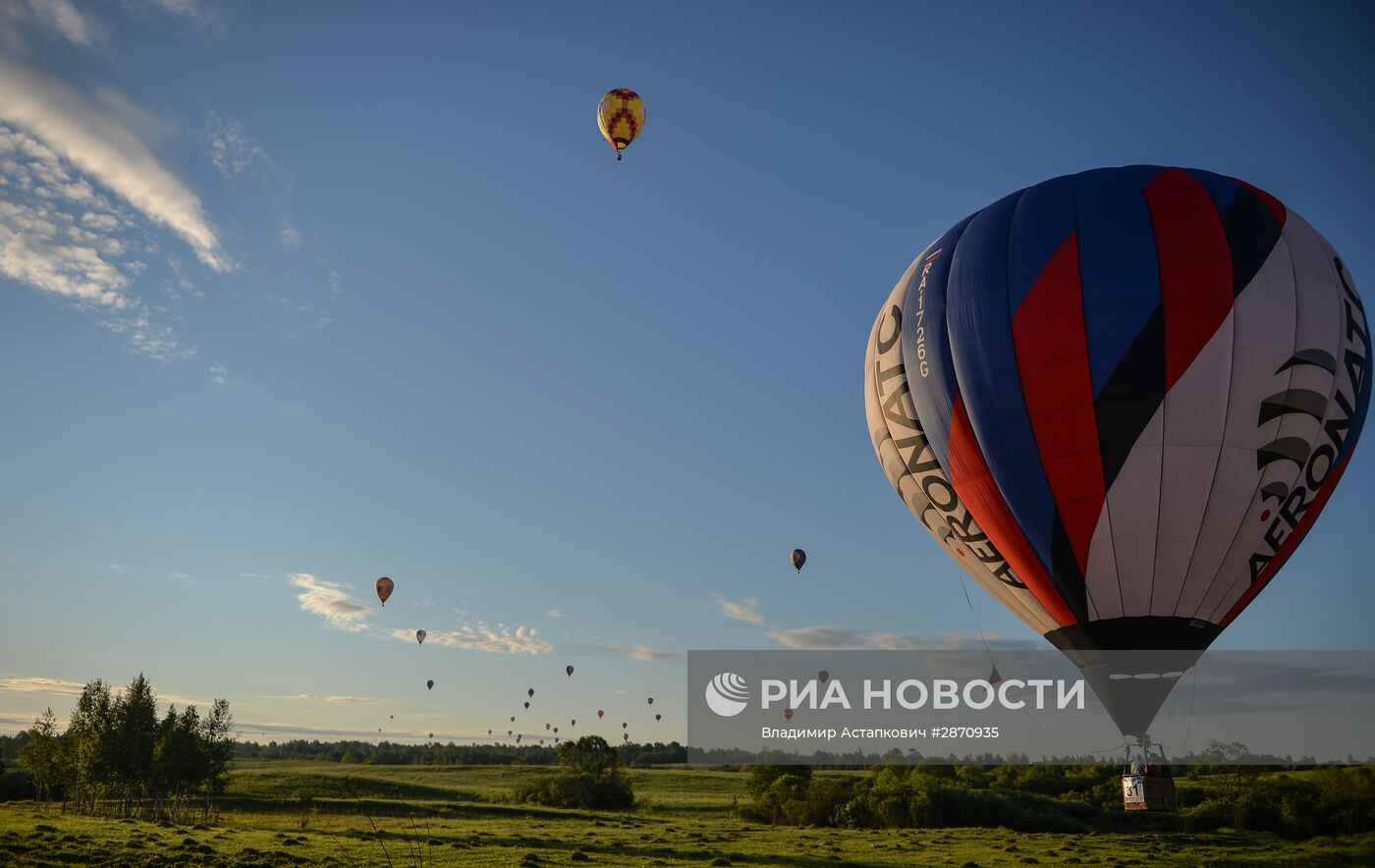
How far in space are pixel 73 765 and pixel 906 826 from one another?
58.5 metres

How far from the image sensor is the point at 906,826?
61.2 m

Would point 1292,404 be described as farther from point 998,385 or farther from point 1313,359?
point 998,385

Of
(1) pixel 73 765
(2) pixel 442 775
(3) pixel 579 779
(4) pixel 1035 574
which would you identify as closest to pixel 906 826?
(3) pixel 579 779

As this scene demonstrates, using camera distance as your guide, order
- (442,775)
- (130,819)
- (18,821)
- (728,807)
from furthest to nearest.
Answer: (442,775) → (728,807) → (130,819) → (18,821)

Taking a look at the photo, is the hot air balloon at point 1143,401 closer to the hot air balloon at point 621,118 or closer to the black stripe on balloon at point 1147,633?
the black stripe on balloon at point 1147,633

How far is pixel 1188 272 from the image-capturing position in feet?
75.0

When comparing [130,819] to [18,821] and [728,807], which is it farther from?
[728,807]

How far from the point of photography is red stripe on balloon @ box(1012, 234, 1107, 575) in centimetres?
2288

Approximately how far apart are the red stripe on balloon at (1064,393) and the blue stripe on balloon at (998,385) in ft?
0.90

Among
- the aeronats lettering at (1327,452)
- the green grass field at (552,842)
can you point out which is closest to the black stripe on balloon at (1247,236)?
the aeronats lettering at (1327,452)

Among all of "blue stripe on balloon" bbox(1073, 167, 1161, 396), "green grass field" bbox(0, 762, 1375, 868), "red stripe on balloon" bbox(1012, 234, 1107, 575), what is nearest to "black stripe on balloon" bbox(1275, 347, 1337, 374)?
"blue stripe on balloon" bbox(1073, 167, 1161, 396)

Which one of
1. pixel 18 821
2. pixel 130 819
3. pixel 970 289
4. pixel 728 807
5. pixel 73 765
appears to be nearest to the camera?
pixel 970 289

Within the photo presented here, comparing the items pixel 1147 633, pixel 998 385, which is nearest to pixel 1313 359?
pixel 998 385

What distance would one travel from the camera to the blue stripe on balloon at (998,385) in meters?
23.7
